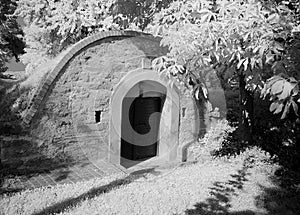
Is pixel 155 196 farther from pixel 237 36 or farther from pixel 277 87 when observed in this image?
pixel 277 87

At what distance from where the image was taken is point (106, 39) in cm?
579

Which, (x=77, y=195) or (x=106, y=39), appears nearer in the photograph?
(x=77, y=195)

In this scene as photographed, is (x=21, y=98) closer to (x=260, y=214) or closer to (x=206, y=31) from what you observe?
(x=206, y=31)

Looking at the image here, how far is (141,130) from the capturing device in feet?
25.9

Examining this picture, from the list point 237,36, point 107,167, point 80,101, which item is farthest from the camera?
point 107,167

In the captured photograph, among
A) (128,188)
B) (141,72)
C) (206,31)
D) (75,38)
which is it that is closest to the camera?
(206,31)

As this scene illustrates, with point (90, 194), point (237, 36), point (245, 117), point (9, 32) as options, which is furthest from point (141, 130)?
point (9, 32)

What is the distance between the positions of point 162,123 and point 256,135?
3084mm

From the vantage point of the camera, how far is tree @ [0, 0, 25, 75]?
9703mm

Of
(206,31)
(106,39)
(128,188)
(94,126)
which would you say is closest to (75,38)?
(106,39)

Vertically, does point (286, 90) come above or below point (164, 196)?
Result: above

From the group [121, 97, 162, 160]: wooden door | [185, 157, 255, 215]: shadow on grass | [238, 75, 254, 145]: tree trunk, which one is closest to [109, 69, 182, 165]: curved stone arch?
[121, 97, 162, 160]: wooden door

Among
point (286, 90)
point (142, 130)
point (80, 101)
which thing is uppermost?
A: point (286, 90)

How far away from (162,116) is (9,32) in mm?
6677
